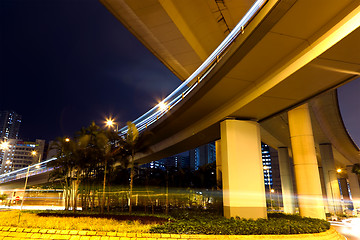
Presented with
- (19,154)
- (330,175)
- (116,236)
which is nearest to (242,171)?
(116,236)

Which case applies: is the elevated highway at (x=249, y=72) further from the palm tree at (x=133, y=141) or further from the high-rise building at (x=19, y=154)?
the high-rise building at (x=19, y=154)

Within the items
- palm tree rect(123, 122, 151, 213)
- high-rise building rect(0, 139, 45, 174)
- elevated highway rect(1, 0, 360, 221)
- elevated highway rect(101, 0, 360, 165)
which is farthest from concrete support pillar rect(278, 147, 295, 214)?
high-rise building rect(0, 139, 45, 174)

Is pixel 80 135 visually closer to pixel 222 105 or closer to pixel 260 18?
pixel 222 105

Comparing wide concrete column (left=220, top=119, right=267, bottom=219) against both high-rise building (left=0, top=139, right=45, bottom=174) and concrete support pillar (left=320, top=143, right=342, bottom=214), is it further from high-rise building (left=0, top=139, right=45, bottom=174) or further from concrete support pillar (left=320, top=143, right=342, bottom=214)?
high-rise building (left=0, top=139, right=45, bottom=174)

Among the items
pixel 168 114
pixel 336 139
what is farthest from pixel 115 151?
pixel 336 139

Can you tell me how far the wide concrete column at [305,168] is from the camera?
15281mm

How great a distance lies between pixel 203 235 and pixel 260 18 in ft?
26.8

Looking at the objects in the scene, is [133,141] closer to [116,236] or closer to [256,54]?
[116,236]

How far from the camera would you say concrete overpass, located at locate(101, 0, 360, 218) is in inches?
304

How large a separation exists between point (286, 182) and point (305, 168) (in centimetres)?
1453

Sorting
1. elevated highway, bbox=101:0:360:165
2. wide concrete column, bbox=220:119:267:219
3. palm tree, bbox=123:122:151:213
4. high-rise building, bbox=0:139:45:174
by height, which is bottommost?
wide concrete column, bbox=220:119:267:219

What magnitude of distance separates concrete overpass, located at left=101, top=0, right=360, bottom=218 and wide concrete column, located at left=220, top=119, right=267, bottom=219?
0.05m

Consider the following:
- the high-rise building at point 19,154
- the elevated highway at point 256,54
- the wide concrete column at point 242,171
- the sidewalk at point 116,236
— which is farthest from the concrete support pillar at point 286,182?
the high-rise building at point 19,154

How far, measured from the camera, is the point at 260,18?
7.94m
